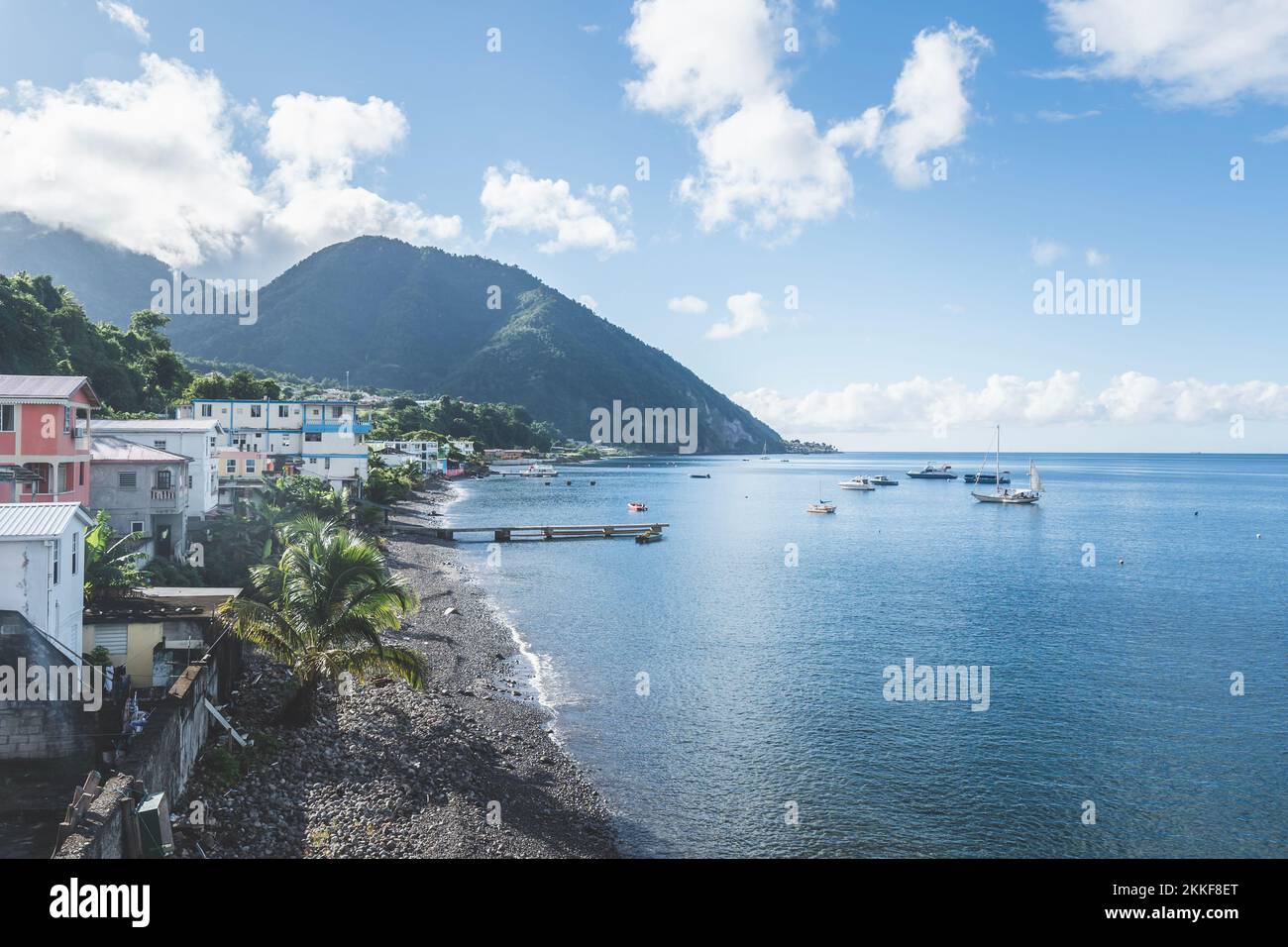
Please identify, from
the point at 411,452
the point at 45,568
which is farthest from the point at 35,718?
the point at 411,452

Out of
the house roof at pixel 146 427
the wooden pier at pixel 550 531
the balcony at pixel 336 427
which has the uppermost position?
the balcony at pixel 336 427

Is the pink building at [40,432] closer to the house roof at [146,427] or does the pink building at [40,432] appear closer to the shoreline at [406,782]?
the shoreline at [406,782]

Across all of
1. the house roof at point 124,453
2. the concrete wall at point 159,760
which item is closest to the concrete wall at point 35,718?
the concrete wall at point 159,760

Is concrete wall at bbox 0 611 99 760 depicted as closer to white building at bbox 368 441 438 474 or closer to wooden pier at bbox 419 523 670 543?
wooden pier at bbox 419 523 670 543

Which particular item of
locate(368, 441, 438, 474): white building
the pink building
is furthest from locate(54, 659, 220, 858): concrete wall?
locate(368, 441, 438, 474): white building
